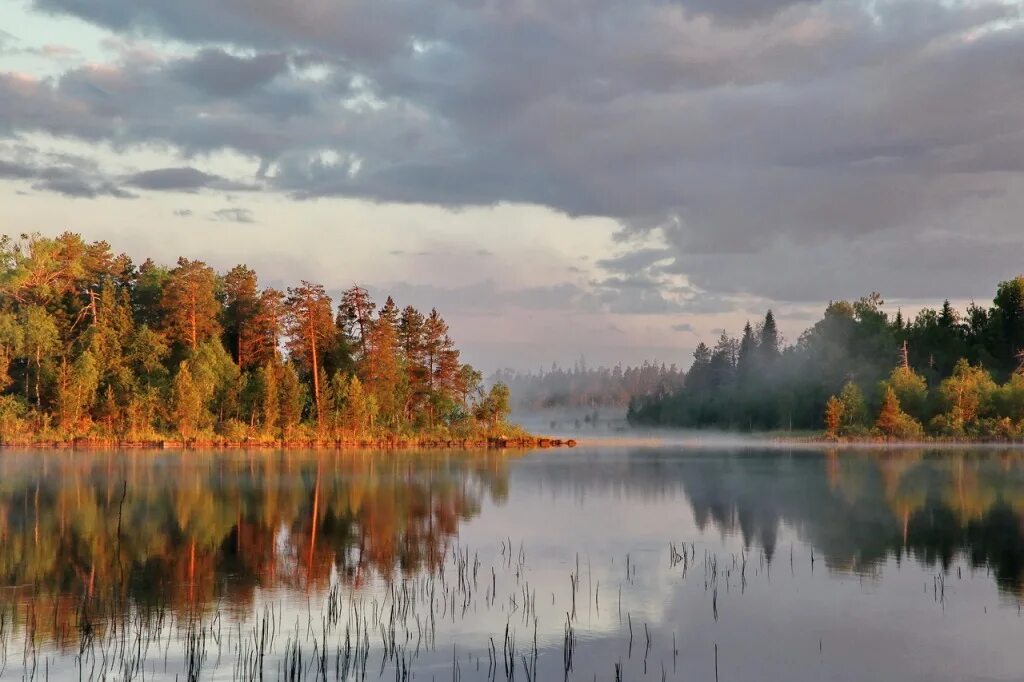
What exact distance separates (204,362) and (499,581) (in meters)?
67.3

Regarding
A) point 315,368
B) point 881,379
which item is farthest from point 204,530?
point 881,379

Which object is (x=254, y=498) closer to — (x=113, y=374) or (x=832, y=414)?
(x=113, y=374)

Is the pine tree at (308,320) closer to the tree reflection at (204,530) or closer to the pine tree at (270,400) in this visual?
the pine tree at (270,400)

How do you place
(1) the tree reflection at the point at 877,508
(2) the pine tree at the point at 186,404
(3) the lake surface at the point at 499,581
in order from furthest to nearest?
(2) the pine tree at the point at 186,404 < (1) the tree reflection at the point at 877,508 < (3) the lake surface at the point at 499,581

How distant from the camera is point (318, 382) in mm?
95062

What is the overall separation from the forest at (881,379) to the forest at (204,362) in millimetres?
54176

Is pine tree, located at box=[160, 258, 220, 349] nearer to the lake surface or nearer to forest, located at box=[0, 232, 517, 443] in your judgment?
forest, located at box=[0, 232, 517, 443]

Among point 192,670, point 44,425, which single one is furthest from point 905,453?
point 192,670

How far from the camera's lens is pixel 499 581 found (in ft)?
82.8

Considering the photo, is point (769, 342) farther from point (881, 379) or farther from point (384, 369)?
point (384, 369)

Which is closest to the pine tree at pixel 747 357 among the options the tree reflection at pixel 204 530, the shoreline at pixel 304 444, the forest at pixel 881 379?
the forest at pixel 881 379

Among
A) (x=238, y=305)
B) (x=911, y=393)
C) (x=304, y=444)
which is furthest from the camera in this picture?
(x=911, y=393)

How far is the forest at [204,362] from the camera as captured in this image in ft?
275

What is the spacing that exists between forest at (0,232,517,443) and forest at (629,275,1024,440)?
5418 cm
